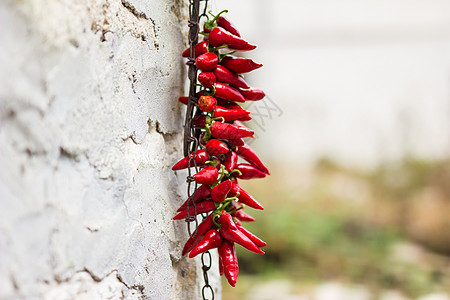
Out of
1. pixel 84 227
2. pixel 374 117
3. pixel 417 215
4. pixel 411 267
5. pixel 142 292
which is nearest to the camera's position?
pixel 84 227

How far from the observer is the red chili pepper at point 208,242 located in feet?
2.87

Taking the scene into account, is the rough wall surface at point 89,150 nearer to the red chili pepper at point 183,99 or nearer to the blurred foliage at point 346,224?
the red chili pepper at point 183,99

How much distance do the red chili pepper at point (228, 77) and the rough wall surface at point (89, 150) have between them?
106 millimetres

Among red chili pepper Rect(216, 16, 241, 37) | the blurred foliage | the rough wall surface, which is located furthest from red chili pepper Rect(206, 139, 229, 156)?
the blurred foliage

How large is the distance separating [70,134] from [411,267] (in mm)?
3510

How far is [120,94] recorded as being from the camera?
770mm

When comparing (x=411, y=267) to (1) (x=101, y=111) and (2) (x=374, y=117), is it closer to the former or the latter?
(2) (x=374, y=117)

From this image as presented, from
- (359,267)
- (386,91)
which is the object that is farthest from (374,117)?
(359,267)

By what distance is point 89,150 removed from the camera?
692 millimetres

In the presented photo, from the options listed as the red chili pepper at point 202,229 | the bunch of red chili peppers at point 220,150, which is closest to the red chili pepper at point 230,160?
the bunch of red chili peppers at point 220,150

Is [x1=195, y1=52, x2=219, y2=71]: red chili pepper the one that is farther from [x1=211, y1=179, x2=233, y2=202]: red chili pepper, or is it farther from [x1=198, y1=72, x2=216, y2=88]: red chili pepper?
[x1=211, y1=179, x2=233, y2=202]: red chili pepper

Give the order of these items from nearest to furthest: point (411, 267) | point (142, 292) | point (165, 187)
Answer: point (142, 292) < point (165, 187) < point (411, 267)

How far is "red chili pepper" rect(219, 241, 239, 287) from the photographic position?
0.90 meters

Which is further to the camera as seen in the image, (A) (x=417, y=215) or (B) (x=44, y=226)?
(A) (x=417, y=215)
